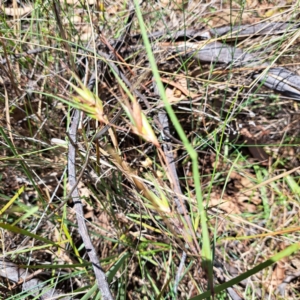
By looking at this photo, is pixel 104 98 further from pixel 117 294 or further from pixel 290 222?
pixel 290 222

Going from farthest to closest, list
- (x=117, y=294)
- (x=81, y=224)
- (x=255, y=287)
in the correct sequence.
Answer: (x=255, y=287) → (x=117, y=294) → (x=81, y=224)

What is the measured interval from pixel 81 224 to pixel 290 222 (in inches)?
30.5

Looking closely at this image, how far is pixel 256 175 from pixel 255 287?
0.39 metres

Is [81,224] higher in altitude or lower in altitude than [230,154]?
lower

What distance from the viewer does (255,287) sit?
1.15 meters

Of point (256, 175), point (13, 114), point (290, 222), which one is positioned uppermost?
point (13, 114)

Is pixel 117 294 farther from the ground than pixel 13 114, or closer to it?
closer to it

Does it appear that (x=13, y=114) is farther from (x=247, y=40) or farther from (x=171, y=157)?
(x=247, y=40)

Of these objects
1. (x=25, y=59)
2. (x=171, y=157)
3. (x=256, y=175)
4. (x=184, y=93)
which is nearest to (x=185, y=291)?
(x=171, y=157)

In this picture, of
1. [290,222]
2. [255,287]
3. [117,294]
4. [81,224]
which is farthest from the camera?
[290,222]

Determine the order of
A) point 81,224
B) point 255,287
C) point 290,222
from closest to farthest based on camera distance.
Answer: point 81,224 < point 255,287 < point 290,222

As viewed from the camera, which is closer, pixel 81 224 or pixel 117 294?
pixel 81 224

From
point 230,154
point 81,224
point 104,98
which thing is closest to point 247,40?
point 230,154

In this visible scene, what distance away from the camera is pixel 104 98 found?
123 cm
